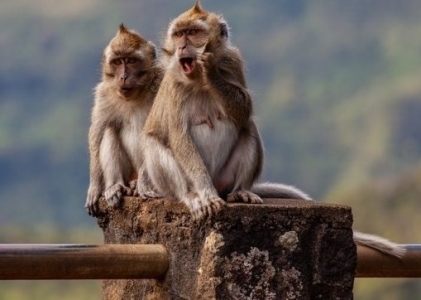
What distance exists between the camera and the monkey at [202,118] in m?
7.26

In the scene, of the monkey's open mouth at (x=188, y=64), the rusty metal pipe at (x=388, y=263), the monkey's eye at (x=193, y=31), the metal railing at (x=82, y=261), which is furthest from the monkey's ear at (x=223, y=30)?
the metal railing at (x=82, y=261)

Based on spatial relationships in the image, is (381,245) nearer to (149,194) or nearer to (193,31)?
(149,194)

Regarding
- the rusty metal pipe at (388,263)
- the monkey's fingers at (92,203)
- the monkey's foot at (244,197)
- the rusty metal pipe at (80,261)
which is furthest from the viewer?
the monkey's fingers at (92,203)

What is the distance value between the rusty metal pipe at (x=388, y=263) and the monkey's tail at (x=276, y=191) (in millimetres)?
864

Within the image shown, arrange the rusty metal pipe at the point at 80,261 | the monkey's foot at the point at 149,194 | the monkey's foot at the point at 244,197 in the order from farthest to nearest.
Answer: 1. the monkey's foot at the point at 149,194
2. the monkey's foot at the point at 244,197
3. the rusty metal pipe at the point at 80,261

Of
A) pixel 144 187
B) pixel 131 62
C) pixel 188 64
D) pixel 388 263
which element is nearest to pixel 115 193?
pixel 144 187

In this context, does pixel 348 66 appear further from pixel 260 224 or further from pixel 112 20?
pixel 260 224

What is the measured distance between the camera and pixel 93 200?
8.27m

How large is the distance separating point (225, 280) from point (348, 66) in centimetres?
8083

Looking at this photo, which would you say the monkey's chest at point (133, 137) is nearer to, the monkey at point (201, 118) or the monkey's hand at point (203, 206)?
the monkey at point (201, 118)

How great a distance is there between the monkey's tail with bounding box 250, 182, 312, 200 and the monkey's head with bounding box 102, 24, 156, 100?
3.67 ft

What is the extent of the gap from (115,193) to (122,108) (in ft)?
3.84

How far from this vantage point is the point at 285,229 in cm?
610

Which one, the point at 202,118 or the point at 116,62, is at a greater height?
the point at 116,62
